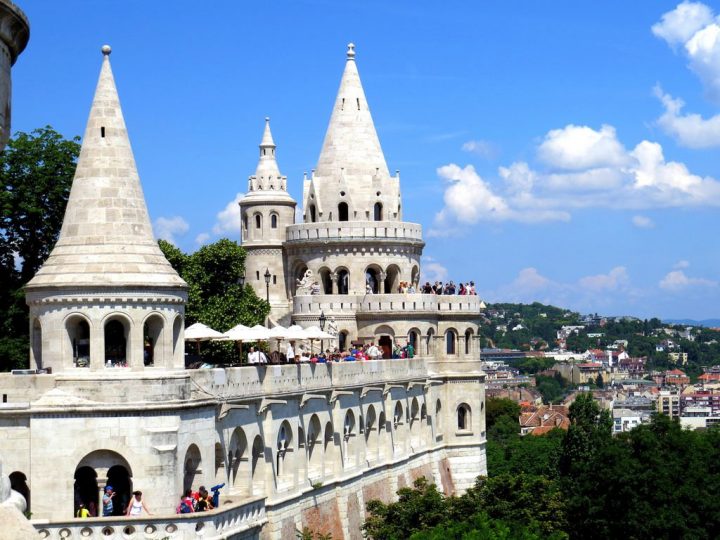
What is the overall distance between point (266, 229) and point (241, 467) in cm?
3029

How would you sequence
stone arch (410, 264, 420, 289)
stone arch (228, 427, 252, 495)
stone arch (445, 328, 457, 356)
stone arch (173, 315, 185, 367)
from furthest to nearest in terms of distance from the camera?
1. stone arch (445, 328, 457, 356)
2. stone arch (410, 264, 420, 289)
3. stone arch (228, 427, 252, 495)
4. stone arch (173, 315, 185, 367)

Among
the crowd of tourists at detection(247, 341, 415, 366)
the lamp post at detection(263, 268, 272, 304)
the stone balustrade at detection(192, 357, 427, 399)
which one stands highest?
the lamp post at detection(263, 268, 272, 304)

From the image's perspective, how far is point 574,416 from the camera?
10244cm

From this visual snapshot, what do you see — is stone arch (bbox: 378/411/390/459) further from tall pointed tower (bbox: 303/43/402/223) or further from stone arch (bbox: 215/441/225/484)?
stone arch (bbox: 215/441/225/484)

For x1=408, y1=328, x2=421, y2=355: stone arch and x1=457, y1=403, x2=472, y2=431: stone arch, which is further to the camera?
x1=457, y1=403, x2=472, y2=431: stone arch

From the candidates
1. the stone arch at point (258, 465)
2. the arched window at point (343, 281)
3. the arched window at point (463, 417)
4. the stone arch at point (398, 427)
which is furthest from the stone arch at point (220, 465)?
the arched window at point (463, 417)

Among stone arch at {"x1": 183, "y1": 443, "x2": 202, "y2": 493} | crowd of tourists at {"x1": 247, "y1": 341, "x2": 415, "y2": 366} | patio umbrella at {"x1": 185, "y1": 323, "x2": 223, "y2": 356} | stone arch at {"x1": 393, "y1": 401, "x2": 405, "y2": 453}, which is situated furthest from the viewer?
stone arch at {"x1": 393, "y1": 401, "x2": 405, "y2": 453}

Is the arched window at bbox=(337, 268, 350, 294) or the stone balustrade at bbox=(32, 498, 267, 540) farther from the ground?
the arched window at bbox=(337, 268, 350, 294)

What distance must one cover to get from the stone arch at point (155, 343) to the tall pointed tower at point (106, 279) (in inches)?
1.1

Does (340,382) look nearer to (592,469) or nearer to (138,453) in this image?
(592,469)

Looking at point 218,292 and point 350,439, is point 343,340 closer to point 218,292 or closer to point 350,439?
point 218,292

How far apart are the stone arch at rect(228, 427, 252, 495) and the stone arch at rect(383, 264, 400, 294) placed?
1148 inches

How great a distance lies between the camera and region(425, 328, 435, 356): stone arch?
248 feet

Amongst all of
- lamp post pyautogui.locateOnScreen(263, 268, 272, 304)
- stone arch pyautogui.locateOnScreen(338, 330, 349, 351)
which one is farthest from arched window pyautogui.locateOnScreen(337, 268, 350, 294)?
lamp post pyautogui.locateOnScreen(263, 268, 272, 304)
